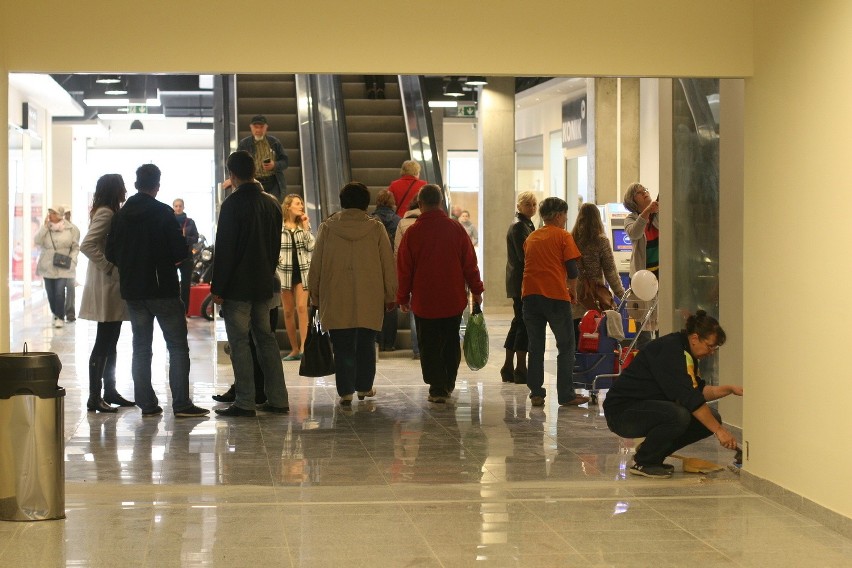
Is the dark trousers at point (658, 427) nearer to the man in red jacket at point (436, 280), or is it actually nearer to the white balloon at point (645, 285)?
the white balloon at point (645, 285)

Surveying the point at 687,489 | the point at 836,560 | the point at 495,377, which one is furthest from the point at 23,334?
the point at 836,560

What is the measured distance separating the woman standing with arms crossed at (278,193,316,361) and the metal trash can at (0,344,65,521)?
16.3 ft

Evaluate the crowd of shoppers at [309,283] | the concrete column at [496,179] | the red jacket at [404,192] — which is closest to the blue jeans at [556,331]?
the crowd of shoppers at [309,283]

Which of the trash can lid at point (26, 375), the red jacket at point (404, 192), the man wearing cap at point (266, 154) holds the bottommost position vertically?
the trash can lid at point (26, 375)

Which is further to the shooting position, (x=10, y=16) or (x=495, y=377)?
(x=495, y=377)

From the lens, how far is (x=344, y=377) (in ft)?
26.5

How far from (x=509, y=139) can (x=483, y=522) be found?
13.9 metres

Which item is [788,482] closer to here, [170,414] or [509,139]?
[170,414]

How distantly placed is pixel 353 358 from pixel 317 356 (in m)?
0.25

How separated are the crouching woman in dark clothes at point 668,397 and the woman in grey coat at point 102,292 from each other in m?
3.49

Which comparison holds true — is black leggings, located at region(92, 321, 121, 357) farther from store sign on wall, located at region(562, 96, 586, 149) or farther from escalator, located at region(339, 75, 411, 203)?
store sign on wall, located at region(562, 96, 586, 149)

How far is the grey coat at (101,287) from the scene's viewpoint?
7.71 meters

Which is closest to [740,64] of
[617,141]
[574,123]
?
[617,141]

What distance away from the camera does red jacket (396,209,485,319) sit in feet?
26.3
